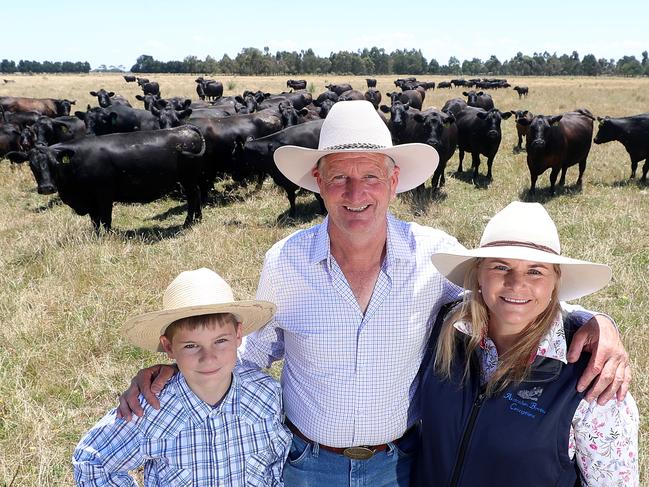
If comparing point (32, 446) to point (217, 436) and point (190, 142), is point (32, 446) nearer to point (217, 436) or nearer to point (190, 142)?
point (217, 436)

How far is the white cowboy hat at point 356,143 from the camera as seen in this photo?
7.85 feet

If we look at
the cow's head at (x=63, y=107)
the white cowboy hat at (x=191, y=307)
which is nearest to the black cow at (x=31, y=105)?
the cow's head at (x=63, y=107)

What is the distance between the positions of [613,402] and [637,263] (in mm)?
5796

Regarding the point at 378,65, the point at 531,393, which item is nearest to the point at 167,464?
the point at 531,393

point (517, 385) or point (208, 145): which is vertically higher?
point (517, 385)

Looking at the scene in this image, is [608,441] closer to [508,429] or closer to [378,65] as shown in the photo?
[508,429]

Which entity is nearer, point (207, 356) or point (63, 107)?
point (207, 356)

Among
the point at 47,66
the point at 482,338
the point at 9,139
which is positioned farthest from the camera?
the point at 47,66

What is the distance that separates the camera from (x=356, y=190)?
2377 millimetres

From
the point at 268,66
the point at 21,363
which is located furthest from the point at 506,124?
the point at 268,66

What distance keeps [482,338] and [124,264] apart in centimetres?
585

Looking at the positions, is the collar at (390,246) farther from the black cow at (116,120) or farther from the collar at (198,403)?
Result: the black cow at (116,120)

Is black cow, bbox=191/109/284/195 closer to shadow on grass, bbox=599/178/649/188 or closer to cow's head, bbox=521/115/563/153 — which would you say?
cow's head, bbox=521/115/563/153

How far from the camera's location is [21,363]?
4.59m
